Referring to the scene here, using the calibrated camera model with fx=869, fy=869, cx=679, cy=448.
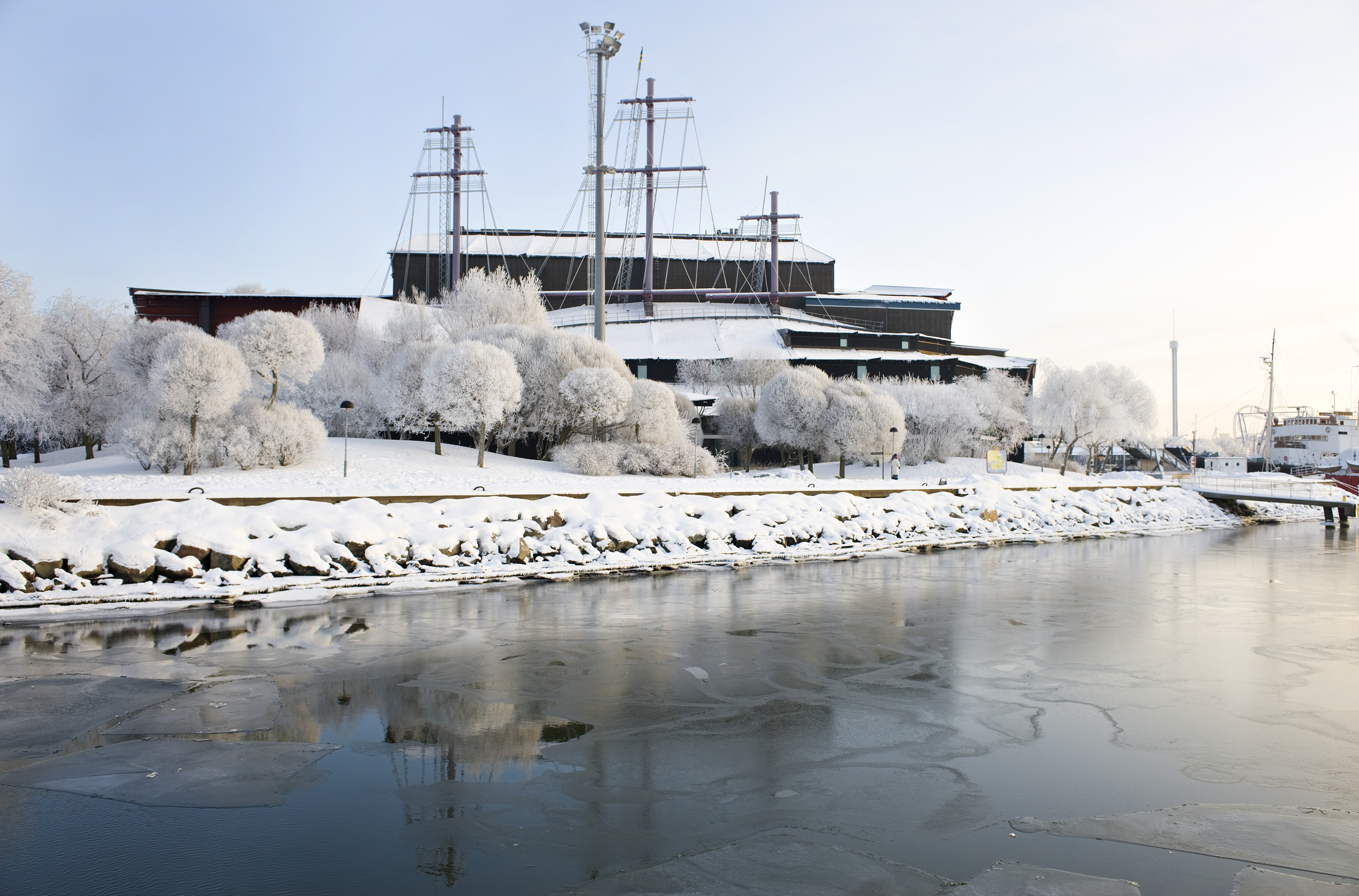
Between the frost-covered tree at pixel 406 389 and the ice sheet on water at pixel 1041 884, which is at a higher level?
the frost-covered tree at pixel 406 389

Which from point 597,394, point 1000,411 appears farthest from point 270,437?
point 1000,411

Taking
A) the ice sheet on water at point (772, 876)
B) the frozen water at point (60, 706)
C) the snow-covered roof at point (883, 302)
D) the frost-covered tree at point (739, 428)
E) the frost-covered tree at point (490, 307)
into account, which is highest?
the snow-covered roof at point (883, 302)

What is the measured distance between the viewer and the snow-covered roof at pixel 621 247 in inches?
2950

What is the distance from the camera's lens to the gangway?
39625 millimetres

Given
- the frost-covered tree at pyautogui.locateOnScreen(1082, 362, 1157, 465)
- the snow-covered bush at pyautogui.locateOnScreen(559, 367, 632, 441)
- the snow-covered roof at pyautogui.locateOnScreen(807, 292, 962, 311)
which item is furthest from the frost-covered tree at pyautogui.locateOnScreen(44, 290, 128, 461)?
the frost-covered tree at pyautogui.locateOnScreen(1082, 362, 1157, 465)

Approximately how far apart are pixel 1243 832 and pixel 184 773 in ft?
23.1

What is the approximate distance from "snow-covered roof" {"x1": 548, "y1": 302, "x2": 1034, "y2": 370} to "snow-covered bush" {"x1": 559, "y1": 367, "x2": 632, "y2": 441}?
26.0 m

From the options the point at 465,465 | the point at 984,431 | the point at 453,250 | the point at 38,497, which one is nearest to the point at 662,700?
the point at 38,497

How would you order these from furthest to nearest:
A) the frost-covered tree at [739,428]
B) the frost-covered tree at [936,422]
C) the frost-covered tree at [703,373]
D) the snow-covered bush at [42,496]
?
the frost-covered tree at [703,373], the frost-covered tree at [936,422], the frost-covered tree at [739,428], the snow-covered bush at [42,496]

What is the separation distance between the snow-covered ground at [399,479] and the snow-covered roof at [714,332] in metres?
21.7

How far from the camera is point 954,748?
6922mm

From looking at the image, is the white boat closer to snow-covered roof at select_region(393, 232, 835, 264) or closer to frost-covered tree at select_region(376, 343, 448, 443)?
snow-covered roof at select_region(393, 232, 835, 264)

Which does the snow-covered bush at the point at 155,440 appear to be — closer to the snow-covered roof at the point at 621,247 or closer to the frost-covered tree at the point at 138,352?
the frost-covered tree at the point at 138,352

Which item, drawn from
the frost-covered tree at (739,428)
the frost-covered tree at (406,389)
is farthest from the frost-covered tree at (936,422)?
the frost-covered tree at (406,389)
